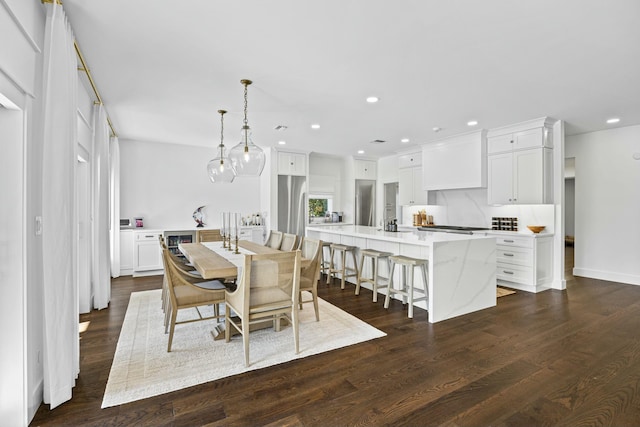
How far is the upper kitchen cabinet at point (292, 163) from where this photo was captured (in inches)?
281

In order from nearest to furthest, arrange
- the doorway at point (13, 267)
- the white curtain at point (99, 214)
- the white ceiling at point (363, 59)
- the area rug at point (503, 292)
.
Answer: the doorway at point (13, 267), the white ceiling at point (363, 59), the white curtain at point (99, 214), the area rug at point (503, 292)

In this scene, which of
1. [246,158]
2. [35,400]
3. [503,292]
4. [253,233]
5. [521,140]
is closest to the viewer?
[35,400]

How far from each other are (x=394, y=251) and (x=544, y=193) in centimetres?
263

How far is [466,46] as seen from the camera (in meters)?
2.68

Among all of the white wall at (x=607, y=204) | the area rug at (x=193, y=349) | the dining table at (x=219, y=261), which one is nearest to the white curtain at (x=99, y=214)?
the area rug at (x=193, y=349)

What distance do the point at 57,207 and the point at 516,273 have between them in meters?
5.78

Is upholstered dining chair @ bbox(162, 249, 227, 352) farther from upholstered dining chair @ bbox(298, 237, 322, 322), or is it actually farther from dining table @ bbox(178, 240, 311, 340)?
upholstered dining chair @ bbox(298, 237, 322, 322)

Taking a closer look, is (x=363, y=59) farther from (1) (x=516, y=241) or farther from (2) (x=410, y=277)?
(1) (x=516, y=241)

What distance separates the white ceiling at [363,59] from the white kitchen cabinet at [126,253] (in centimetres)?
220

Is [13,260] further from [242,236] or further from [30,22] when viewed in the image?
[242,236]

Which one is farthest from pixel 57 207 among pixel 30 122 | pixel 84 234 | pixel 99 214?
pixel 99 214

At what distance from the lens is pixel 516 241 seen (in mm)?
5055

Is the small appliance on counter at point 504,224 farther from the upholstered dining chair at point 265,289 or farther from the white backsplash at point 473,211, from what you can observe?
the upholstered dining chair at point 265,289

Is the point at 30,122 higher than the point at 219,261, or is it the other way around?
the point at 30,122
